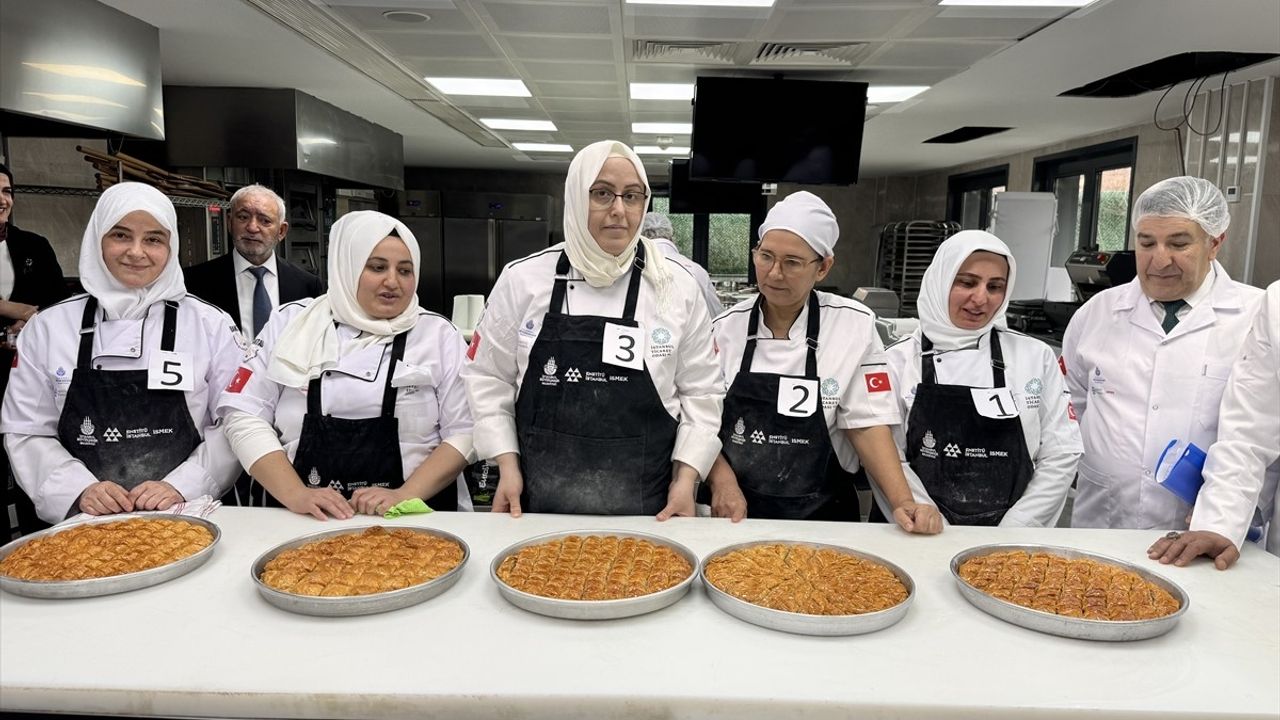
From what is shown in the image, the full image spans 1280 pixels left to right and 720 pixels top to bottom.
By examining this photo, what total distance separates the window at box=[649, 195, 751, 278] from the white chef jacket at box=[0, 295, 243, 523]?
11.1 meters

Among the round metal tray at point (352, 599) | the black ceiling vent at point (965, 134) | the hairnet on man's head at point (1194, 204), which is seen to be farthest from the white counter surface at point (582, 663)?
the black ceiling vent at point (965, 134)

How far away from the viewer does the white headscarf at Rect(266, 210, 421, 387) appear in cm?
187

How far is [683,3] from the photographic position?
351 cm

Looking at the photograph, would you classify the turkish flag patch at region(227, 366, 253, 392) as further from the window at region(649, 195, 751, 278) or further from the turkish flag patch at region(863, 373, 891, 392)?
the window at region(649, 195, 751, 278)

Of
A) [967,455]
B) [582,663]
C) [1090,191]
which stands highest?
[1090,191]

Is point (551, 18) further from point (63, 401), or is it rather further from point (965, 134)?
point (965, 134)

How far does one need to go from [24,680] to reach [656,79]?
4725mm

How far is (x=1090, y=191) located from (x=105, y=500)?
8.23 m

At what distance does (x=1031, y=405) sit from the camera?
2.05 meters

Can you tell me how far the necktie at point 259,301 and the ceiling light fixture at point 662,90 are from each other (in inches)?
115

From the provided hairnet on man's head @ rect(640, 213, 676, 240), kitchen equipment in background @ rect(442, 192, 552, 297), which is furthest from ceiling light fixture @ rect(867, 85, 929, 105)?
kitchen equipment in background @ rect(442, 192, 552, 297)

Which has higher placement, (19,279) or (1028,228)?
(1028,228)

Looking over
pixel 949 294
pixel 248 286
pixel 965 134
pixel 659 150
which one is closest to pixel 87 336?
pixel 248 286

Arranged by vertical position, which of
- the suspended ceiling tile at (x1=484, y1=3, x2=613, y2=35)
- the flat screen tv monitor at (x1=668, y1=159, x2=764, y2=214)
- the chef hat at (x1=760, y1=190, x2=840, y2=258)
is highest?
the suspended ceiling tile at (x1=484, y1=3, x2=613, y2=35)
